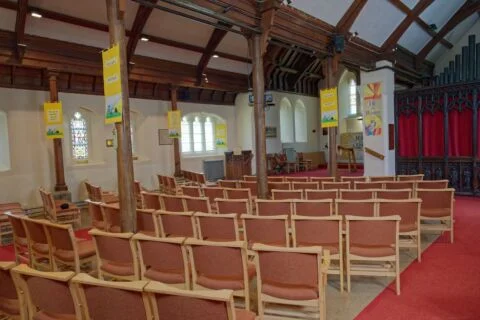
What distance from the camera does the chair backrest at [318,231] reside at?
10.2 feet

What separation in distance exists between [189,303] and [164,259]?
3.59 feet

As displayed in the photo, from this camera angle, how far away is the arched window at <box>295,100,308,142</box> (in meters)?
17.6

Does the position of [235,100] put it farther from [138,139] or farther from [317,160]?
[317,160]

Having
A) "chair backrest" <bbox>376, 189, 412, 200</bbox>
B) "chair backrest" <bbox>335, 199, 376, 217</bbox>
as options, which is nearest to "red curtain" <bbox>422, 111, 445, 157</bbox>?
"chair backrest" <bbox>376, 189, 412, 200</bbox>

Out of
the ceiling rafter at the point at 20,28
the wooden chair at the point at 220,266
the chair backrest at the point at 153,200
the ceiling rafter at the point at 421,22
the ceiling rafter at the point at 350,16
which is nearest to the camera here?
the wooden chair at the point at 220,266

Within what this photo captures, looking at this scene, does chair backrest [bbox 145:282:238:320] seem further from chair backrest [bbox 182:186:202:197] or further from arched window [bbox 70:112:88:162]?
arched window [bbox 70:112:88:162]

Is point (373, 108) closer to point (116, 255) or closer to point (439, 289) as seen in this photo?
point (439, 289)

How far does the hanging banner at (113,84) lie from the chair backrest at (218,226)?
1413mm

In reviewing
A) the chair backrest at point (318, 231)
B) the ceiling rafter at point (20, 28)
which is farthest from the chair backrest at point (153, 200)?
the ceiling rafter at point (20, 28)

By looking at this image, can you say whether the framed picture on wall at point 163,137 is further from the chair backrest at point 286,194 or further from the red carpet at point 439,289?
the red carpet at point 439,289

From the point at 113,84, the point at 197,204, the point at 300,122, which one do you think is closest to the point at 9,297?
the point at 113,84

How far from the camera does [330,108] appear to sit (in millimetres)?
7398

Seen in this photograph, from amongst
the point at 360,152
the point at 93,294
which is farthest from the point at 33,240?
the point at 360,152

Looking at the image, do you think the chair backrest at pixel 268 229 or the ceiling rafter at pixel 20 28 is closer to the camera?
the chair backrest at pixel 268 229
